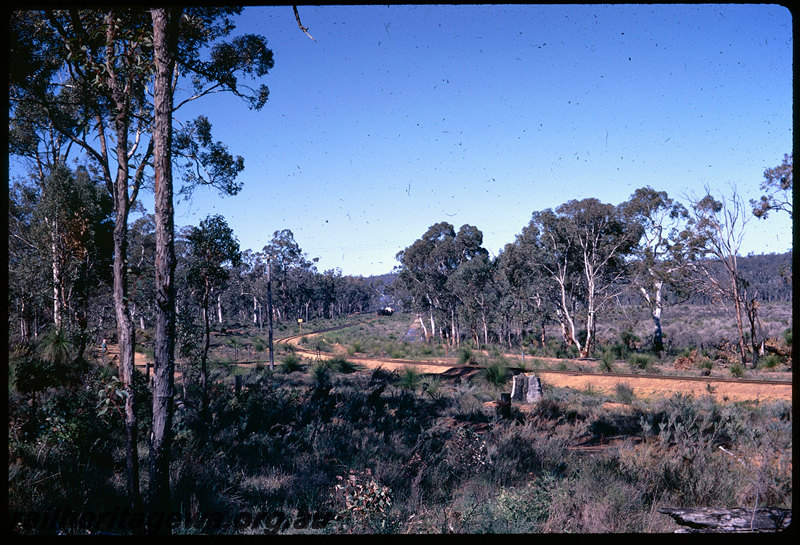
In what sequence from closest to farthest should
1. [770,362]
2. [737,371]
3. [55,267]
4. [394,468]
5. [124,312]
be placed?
[124,312] < [394,468] < [55,267] < [737,371] < [770,362]

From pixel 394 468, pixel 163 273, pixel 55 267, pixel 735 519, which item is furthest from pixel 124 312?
pixel 55 267

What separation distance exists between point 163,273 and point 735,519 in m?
5.39

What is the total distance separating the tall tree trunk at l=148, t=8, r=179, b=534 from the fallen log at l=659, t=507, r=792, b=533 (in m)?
4.67

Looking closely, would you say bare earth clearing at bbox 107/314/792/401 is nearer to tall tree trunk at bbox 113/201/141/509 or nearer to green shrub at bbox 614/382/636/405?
green shrub at bbox 614/382/636/405

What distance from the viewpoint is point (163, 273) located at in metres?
4.38

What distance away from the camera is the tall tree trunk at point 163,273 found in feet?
14.2

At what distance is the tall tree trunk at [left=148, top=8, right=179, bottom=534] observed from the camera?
14.2 ft

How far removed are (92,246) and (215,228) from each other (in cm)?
1003

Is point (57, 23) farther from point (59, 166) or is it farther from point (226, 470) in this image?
point (59, 166)

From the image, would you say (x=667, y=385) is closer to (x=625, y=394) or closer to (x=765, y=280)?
(x=625, y=394)

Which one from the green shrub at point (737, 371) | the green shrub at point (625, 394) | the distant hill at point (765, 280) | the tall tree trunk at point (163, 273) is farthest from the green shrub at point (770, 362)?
the distant hill at point (765, 280)

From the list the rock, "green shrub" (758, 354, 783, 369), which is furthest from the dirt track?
"green shrub" (758, 354, 783, 369)

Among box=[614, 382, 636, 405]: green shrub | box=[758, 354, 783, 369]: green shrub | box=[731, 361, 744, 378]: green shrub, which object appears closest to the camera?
box=[614, 382, 636, 405]: green shrub

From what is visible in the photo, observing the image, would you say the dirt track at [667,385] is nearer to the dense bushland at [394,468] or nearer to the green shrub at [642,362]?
the dense bushland at [394,468]
